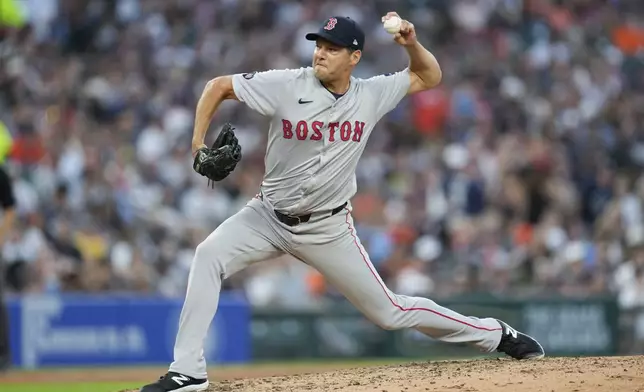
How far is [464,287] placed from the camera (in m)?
14.2

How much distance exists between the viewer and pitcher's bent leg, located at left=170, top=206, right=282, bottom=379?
21.5 ft

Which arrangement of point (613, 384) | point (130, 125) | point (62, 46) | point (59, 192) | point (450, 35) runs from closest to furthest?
point (613, 384) → point (59, 192) → point (130, 125) → point (62, 46) → point (450, 35)

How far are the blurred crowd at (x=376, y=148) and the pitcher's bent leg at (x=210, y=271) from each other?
680 cm

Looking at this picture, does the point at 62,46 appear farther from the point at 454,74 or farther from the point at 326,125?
the point at 326,125

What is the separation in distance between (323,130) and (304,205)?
43cm

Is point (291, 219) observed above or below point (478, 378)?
above

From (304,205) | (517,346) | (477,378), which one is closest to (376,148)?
(517,346)

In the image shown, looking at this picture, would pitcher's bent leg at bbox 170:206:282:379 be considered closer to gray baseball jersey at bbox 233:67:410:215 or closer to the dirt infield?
gray baseball jersey at bbox 233:67:410:215

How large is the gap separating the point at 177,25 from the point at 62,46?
1.69 metres

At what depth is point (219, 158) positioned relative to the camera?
21.4ft

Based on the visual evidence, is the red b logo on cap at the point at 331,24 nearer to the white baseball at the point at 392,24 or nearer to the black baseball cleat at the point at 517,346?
the white baseball at the point at 392,24

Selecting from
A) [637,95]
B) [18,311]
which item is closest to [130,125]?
[18,311]

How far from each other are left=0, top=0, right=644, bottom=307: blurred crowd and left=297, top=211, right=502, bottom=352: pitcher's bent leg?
657 centimetres

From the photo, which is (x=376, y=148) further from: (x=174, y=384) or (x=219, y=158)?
(x=174, y=384)
